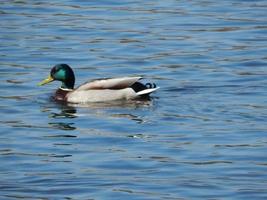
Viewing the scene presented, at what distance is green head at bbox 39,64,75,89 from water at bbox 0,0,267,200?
321 mm

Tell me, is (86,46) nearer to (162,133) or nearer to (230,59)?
(230,59)

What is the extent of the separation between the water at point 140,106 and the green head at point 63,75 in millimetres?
321

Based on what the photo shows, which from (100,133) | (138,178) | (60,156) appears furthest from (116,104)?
(138,178)

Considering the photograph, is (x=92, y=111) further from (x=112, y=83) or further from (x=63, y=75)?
(x=63, y=75)

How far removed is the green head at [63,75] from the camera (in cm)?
2098

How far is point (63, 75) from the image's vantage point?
21.0 meters

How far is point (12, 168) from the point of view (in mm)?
15070

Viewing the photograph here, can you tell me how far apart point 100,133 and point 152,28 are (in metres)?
8.84

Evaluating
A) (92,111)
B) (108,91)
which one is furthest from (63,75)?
(92,111)

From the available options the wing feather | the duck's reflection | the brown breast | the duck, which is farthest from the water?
the wing feather

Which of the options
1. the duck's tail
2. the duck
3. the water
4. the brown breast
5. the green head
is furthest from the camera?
the green head

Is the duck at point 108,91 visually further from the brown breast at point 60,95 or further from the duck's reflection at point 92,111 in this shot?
the duck's reflection at point 92,111

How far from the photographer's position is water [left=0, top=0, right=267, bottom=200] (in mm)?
14242

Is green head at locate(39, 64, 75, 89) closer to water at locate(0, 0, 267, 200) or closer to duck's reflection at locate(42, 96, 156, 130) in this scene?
water at locate(0, 0, 267, 200)
